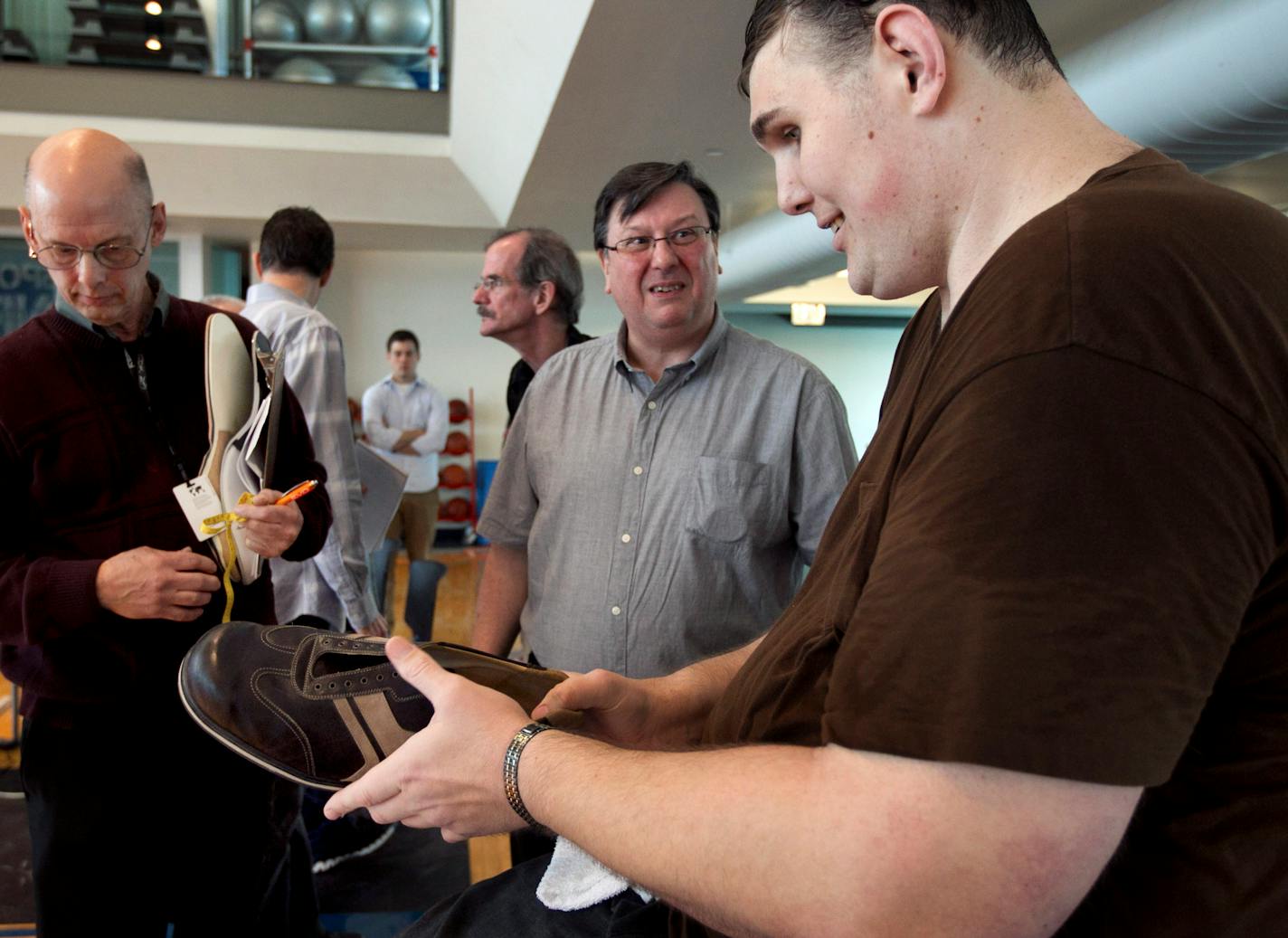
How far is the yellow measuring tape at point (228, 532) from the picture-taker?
64.7 inches

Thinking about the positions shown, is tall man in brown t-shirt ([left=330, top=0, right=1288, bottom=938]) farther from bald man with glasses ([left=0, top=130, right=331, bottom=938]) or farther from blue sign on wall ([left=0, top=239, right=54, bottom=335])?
blue sign on wall ([left=0, top=239, right=54, bottom=335])

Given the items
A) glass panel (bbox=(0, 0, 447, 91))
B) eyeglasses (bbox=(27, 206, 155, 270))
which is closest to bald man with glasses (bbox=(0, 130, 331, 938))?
eyeglasses (bbox=(27, 206, 155, 270))

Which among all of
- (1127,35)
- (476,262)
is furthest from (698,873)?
(476,262)

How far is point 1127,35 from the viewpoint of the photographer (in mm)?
2922

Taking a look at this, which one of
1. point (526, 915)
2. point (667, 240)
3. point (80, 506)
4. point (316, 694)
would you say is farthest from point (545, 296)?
point (526, 915)

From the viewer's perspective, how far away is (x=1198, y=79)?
2.59 m

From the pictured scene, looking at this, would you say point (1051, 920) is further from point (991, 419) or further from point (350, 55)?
point (350, 55)

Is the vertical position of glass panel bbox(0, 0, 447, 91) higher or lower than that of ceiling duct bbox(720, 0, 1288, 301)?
higher

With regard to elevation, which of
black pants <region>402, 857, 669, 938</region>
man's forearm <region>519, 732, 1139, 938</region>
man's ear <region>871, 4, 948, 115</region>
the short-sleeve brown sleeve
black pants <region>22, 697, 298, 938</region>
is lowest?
black pants <region>22, 697, 298, 938</region>

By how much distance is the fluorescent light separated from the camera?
10.8 m

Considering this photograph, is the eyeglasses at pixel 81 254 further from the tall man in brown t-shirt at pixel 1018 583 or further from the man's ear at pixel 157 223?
the tall man in brown t-shirt at pixel 1018 583

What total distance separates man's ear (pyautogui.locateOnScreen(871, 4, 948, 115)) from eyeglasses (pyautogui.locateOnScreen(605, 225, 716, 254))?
4.54 ft

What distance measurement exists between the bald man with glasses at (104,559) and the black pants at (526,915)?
82 centimetres

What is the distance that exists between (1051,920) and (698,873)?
22cm
